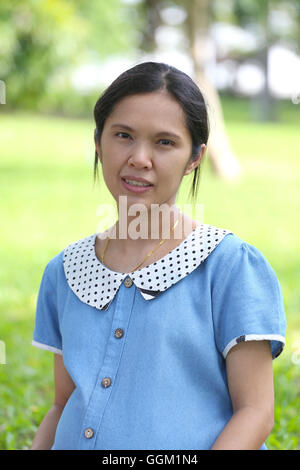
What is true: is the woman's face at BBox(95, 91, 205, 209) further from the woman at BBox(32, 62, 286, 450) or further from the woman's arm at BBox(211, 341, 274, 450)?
the woman's arm at BBox(211, 341, 274, 450)

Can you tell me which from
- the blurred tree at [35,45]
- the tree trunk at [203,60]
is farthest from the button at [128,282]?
the tree trunk at [203,60]

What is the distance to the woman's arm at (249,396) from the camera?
4.61 feet

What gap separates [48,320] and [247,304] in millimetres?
532

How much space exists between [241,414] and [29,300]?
11.5ft

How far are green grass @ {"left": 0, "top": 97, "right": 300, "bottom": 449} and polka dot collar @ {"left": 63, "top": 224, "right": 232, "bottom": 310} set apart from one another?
0.50 meters

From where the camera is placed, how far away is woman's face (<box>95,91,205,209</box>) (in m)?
1.48

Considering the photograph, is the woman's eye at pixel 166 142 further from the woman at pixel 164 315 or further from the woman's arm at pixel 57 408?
the woman's arm at pixel 57 408

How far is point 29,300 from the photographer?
4.77 meters

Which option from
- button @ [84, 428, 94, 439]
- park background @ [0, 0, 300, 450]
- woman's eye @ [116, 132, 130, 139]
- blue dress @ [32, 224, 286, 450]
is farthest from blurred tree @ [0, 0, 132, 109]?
button @ [84, 428, 94, 439]

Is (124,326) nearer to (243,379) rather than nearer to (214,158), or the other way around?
(243,379)

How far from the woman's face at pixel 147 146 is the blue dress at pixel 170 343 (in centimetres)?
16

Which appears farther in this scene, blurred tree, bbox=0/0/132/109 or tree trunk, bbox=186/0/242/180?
tree trunk, bbox=186/0/242/180

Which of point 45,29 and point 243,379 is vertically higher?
point 45,29

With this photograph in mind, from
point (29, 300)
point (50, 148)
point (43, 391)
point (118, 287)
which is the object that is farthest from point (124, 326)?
point (50, 148)
